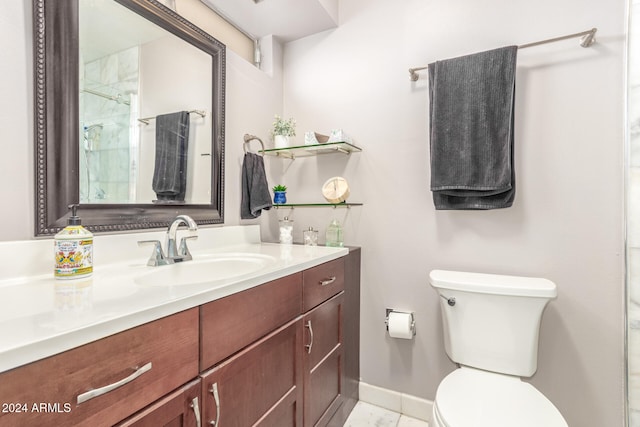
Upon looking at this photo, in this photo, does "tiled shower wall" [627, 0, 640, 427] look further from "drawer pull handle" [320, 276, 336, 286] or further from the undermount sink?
the undermount sink

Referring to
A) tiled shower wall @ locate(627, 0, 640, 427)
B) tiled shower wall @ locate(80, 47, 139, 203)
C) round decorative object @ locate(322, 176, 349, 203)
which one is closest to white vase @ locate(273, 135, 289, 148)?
round decorative object @ locate(322, 176, 349, 203)

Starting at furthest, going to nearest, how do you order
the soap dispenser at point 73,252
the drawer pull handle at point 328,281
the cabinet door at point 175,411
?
1. the drawer pull handle at point 328,281
2. the soap dispenser at point 73,252
3. the cabinet door at point 175,411

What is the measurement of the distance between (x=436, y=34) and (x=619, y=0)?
71 cm

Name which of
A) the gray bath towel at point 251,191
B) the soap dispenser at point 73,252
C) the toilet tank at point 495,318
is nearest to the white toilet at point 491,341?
the toilet tank at point 495,318

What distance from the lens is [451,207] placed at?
148 cm

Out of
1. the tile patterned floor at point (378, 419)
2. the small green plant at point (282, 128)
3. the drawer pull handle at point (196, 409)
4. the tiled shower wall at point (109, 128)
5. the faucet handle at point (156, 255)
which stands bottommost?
the tile patterned floor at point (378, 419)

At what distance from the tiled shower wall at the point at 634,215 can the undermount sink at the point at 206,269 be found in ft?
4.59

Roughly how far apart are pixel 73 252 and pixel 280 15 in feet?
5.22

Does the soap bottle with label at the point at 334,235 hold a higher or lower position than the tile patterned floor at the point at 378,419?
higher

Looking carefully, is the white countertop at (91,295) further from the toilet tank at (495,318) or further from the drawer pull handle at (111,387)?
the toilet tank at (495,318)

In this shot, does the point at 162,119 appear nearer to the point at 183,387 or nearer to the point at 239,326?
the point at 239,326

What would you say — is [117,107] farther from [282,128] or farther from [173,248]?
[282,128]

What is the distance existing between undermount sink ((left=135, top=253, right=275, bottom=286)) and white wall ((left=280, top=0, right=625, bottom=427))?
2.21ft

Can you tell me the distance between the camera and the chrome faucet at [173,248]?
44.6 inches
